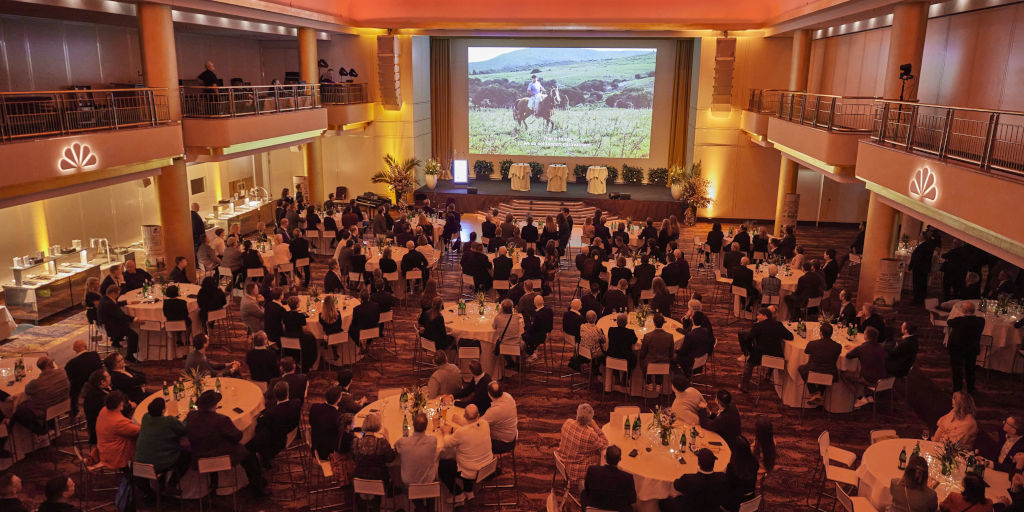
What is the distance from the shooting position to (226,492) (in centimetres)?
839

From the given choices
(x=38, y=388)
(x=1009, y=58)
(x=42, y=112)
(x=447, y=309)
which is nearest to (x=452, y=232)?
(x=447, y=309)

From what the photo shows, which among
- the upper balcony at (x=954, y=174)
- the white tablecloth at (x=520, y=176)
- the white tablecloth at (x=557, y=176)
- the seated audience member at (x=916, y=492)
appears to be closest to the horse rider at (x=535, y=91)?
the white tablecloth at (x=520, y=176)

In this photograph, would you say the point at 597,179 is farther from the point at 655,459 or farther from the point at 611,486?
the point at 611,486

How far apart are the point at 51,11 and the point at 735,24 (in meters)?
19.3

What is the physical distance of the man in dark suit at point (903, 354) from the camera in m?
10.4

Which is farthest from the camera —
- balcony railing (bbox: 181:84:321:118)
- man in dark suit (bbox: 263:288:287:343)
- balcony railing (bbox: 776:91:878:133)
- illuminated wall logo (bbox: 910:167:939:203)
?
balcony railing (bbox: 181:84:321:118)

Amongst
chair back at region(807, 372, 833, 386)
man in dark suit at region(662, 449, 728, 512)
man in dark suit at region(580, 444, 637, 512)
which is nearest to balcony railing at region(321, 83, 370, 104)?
chair back at region(807, 372, 833, 386)

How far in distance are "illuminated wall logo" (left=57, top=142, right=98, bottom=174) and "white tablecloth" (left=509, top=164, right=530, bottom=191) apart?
16849 millimetres

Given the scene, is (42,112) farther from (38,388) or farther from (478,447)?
(478,447)

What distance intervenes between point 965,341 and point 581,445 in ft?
23.6

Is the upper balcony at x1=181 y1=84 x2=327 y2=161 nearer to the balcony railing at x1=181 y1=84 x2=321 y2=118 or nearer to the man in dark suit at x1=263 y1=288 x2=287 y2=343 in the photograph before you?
the balcony railing at x1=181 y1=84 x2=321 y2=118

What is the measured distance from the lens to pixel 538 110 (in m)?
29.3

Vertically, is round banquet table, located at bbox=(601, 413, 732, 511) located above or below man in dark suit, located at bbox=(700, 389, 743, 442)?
below

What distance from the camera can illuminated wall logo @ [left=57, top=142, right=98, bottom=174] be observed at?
11602 millimetres
